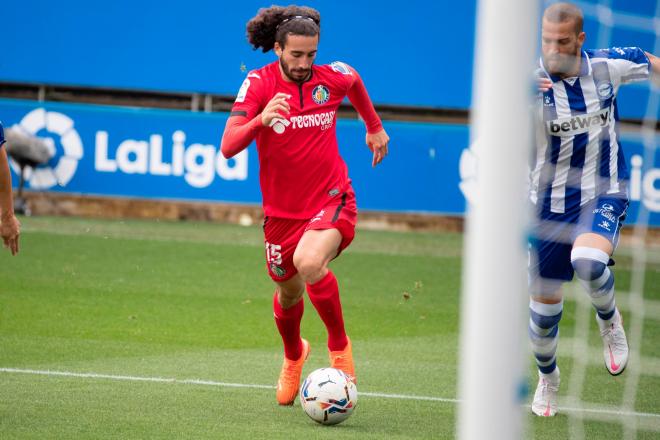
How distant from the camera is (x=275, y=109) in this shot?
530cm

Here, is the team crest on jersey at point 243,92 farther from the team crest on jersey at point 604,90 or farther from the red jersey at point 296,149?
the team crest on jersey at point 604,90

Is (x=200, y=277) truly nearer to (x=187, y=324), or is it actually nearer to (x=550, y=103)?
(x=187, y=324)

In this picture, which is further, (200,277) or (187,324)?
(200,277)

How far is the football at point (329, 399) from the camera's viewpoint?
5.23 meters

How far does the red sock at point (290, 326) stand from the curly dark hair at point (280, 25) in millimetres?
1403

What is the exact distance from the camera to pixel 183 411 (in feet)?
17.7

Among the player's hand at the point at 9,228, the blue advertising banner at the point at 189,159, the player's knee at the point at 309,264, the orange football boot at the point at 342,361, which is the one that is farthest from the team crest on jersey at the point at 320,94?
the blue advertising banner at the point at 189,159

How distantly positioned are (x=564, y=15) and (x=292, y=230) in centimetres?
178

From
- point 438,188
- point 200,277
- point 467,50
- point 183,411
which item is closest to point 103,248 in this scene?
point 200,277

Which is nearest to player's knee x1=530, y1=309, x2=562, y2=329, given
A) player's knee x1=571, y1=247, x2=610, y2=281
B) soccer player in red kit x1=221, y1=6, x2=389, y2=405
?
player's knee x1=571, y1=247, x2=610, y2=281

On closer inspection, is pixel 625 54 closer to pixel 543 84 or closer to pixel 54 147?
pixel 543 84

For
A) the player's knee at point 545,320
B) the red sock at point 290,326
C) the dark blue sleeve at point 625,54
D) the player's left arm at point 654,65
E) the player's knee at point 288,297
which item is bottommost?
the red sock at point 290,326

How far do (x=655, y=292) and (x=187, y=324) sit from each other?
4.75 metres

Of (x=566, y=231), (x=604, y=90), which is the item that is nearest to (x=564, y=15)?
(x=604, y=90)
